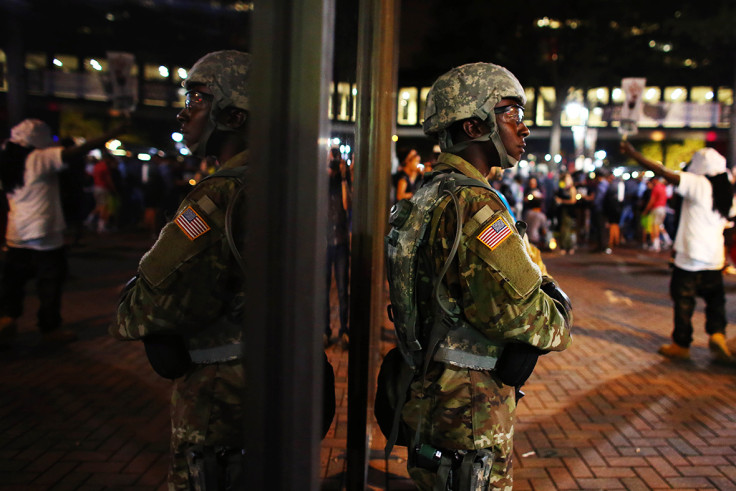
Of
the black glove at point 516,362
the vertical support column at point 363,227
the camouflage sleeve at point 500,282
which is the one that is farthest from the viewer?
the vertical support column at point 363,227

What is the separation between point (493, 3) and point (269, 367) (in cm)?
2801

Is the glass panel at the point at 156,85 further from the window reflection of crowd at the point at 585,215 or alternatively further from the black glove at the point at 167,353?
the window reflection of crowd at the point at 585,215

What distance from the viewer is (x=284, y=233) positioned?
1074 millimetres

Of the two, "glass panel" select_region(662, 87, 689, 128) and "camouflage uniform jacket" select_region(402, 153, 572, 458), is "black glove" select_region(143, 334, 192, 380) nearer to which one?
"camouflage uniform jacket" select_region(402, 153, 572, 458)

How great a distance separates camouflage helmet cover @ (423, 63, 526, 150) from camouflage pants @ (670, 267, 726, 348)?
13.7ft

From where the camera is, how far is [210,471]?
1.43 meters

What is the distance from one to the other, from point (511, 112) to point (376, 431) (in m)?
2.71

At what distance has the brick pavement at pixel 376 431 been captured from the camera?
Result: 2.24 m

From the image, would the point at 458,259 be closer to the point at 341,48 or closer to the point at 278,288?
the point at 341,48

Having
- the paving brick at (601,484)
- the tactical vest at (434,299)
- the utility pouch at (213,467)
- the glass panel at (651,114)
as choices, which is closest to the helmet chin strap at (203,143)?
the utility pouch at (213,467)

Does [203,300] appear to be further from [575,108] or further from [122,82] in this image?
[575,108]

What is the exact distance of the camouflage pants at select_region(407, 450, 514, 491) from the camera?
6.34 feet

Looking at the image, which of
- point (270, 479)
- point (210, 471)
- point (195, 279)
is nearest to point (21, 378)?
point (210, 471)

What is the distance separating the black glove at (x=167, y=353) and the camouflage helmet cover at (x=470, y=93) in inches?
48.3
